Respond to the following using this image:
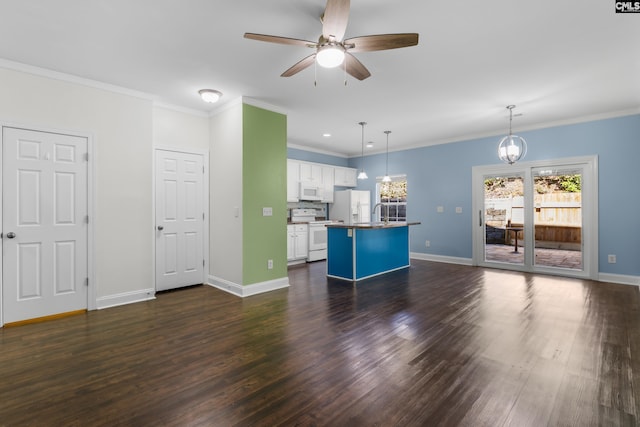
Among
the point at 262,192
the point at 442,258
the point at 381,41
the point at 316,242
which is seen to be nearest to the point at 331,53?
the point at 381,41

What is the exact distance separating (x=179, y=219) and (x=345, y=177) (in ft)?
15.9

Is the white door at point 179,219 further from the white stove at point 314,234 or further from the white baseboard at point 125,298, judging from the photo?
the white stove at point 314,234

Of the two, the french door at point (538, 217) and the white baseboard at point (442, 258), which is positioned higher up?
the french door at point (538, 217)

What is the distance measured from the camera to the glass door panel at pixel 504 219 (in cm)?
599

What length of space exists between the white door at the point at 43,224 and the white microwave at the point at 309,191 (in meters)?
4.24

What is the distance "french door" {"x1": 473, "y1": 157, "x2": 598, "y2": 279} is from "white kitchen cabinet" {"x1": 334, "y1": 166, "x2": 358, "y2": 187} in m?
3.22

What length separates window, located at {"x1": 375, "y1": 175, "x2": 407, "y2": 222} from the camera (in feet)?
25.8

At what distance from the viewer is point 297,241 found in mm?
6719

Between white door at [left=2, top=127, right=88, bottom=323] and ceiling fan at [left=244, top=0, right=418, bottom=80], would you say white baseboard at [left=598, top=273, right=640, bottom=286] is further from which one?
white door at [left=2, top=127, right=88, bottom=323]

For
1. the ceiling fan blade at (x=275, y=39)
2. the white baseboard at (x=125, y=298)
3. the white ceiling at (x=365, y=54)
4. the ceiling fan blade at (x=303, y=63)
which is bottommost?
the white baseboard at (x=125, y=298)

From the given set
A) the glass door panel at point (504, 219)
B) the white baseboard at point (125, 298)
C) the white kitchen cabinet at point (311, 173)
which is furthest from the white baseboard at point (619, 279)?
the white baseboard at point (125, 298)

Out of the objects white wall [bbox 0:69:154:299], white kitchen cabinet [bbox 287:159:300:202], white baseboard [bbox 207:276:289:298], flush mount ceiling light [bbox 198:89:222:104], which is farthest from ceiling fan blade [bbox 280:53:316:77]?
white kitchen cabinet [bbox 287:159:300:202]

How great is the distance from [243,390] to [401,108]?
14.4ft

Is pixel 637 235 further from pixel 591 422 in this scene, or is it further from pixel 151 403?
pixel 151 403
